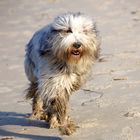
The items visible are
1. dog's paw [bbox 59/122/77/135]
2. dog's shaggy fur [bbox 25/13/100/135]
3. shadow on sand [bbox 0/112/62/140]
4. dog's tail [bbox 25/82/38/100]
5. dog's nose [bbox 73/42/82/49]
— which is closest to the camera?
dog's nose [bbox 73/42/82/49]

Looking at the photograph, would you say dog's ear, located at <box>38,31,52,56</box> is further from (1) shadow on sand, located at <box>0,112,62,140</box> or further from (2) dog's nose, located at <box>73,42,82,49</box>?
(1) shadow on sand, located at <box>0,112,62,140</box>

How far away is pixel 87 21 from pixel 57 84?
820 millimetres

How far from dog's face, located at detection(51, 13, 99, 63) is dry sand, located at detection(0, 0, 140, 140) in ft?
3.08

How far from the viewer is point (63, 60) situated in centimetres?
689

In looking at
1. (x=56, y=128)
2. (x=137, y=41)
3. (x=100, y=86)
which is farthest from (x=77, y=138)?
(x=137, y=41)

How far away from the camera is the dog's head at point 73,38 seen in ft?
21.9

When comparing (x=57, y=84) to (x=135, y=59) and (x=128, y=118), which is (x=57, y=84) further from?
(x=135, y=59)

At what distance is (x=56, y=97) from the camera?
7.03 meters

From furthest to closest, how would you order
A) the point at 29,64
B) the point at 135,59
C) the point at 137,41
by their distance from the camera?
the point at 137,41 < the point at 135,59 < the point at 29,64

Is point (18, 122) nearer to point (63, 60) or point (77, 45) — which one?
point (63, 60)

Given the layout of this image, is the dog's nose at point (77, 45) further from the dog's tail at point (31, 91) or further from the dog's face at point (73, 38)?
the dog's tail at point (31, 91)

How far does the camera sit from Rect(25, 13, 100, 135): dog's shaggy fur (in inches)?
266

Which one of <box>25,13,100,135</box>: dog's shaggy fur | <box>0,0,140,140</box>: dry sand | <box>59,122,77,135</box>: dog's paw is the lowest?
<box>0,0,140,140</box>: dry sand

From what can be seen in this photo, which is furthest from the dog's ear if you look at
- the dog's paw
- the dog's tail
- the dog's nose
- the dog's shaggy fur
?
the dog's tail
